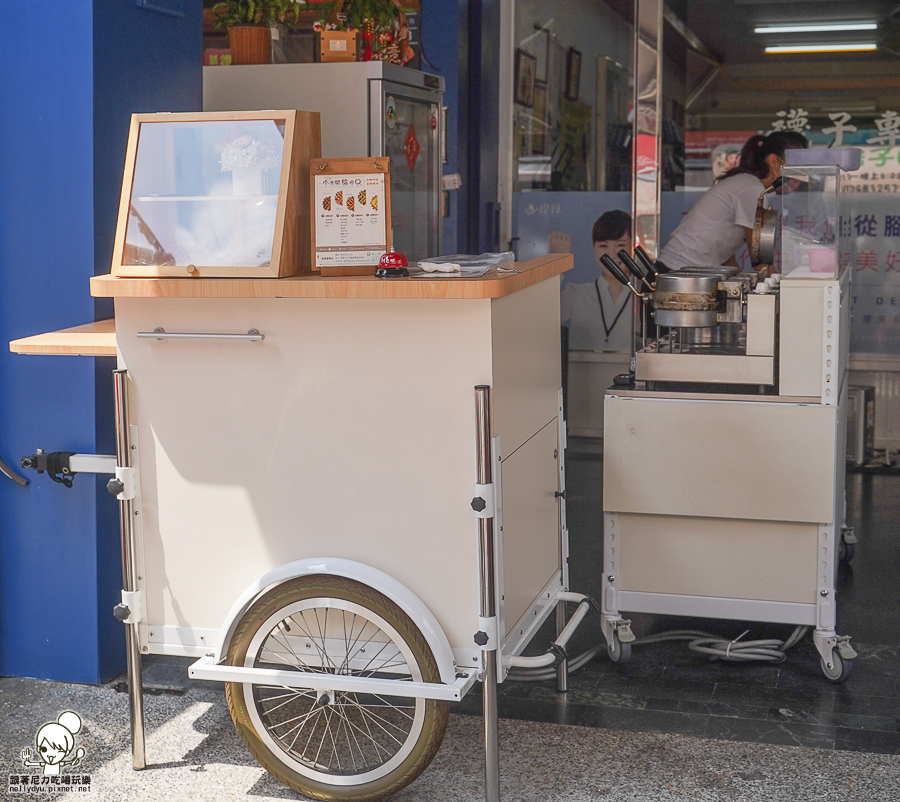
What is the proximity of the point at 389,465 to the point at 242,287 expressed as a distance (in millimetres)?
511

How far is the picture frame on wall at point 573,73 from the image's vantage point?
659 cm

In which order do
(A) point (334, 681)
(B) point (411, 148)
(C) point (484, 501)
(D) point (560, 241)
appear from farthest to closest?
1. (D) point (560, 241)
2. (B) point (411, 148)
3. (A) point (334, 681)
4. (C) point (484, 501)

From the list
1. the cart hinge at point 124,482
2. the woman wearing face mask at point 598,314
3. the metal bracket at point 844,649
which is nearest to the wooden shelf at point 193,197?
the cart hinge at point 124,482

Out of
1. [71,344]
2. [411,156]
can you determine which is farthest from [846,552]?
[71,344]

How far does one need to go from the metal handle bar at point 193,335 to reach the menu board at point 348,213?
0.22 m

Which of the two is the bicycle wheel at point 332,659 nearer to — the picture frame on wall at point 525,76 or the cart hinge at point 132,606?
the cart hinge at point 132,606

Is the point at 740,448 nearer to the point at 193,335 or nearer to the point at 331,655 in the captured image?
the point at 331,655

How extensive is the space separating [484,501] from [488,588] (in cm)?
20

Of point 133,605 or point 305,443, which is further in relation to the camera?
point 133,605

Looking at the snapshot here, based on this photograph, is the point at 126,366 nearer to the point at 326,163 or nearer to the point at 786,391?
the point at 326,163

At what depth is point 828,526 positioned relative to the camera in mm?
3322

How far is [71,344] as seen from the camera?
2.84 meters

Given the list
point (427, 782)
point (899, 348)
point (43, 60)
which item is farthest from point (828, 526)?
point (899, 348)

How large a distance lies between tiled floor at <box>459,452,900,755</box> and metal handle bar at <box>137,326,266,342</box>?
4.22 feet
